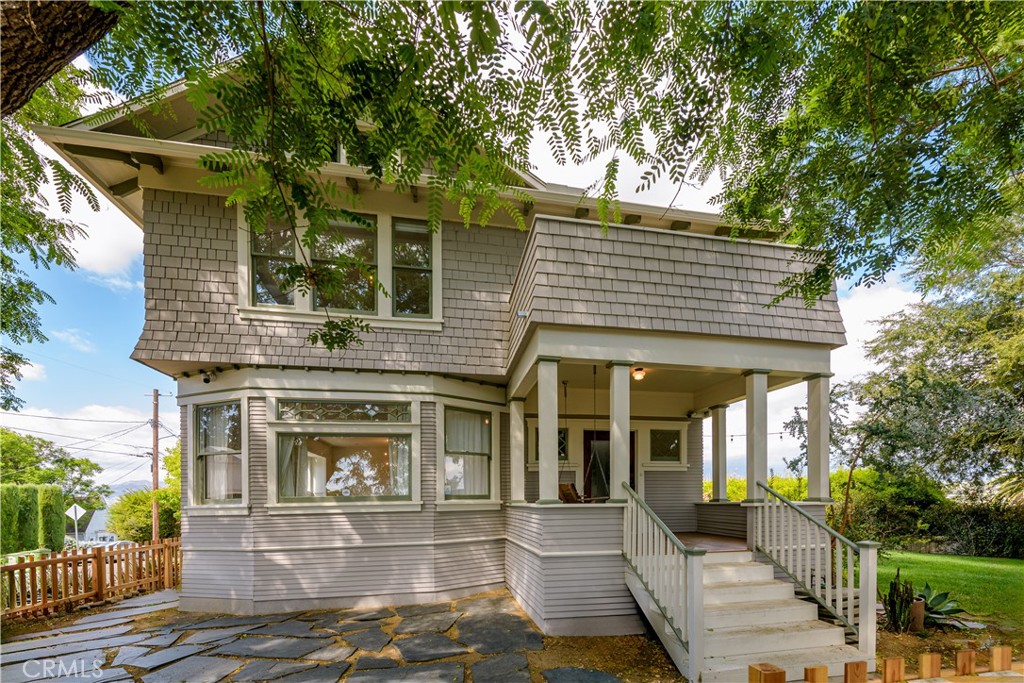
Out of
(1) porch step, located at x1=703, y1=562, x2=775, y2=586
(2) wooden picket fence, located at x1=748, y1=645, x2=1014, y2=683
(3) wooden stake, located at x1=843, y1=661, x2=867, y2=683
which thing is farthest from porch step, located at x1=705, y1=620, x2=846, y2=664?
(3) wooden stake, located at x1=843, y1=661, x2=867, y2=683

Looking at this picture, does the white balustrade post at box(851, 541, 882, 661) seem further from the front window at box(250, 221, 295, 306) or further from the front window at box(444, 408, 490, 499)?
the front window at box(250, 221, 295, 306)

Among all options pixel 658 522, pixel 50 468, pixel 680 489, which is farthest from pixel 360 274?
pixel 50 468

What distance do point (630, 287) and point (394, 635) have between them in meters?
4.64

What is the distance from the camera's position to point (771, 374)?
6.04 m

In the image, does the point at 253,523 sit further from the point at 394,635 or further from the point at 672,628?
the point at 672,628

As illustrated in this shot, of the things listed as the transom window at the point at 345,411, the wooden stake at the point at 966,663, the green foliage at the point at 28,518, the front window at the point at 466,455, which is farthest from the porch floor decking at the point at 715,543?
the green foliage at the point at 28,518

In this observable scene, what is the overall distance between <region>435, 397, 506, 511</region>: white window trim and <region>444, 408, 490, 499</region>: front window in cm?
8

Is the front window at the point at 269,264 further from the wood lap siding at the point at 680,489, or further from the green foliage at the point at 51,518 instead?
the green foliage at the point at 51,518

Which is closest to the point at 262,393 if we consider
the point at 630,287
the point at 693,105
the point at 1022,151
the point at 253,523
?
the point at 253,523

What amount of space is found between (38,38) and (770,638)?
627 centimetres

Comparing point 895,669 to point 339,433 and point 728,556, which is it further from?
point 339,433

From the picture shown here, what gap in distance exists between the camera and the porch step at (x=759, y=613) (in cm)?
452

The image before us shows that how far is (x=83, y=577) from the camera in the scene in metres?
7.23

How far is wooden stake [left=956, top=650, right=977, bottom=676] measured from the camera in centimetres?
237
